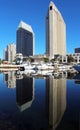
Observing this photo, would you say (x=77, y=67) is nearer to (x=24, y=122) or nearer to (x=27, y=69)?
(x=27, y=69)

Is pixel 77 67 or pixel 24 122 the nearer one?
pixel 24 122

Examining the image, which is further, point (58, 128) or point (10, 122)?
point (10, 122)

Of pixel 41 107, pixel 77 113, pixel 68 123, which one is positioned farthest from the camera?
pixel 41 107

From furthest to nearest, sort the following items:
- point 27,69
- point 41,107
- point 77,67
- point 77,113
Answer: point 27,69
point 77,67
point 41,107
point 77,113

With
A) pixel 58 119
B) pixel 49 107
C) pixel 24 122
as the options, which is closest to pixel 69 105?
pixel 49 107

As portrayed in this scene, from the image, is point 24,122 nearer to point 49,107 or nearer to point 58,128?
point 58,128

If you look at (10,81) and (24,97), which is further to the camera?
(10,81)

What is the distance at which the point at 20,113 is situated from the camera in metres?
18.2

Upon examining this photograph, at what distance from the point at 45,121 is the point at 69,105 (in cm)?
625

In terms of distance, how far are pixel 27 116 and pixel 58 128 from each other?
3.76 m

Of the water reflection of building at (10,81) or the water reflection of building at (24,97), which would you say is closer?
the water reflection of building at (24,97)

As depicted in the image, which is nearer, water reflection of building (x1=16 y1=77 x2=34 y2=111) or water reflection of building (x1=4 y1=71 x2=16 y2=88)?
water reflection of building (x1=16 y1=77 x2=34 y2=111)

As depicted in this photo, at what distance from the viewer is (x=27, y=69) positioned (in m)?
102

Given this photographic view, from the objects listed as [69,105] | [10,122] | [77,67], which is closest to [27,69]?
[77,67]
